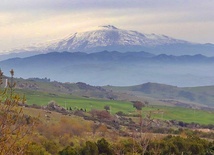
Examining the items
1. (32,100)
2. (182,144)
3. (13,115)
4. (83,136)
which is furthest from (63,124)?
(32,100)

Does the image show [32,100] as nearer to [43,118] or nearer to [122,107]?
[122,107]

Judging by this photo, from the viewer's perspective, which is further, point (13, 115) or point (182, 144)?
point (182, 144)

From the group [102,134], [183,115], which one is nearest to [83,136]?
[102,134]

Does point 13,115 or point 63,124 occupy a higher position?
point 13,115

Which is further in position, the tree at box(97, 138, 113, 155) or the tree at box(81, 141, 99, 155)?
the tree at box(97, 138, 113, 155)

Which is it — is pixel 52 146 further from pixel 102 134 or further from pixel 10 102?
pixel 10 102

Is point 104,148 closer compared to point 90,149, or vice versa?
point 90,149

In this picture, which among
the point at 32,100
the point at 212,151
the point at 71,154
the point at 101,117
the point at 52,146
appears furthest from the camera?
the point at 32,100

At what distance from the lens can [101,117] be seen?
286 feet

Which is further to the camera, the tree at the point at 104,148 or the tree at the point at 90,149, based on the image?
the tree at the point at 104,148

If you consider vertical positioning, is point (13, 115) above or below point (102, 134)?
above

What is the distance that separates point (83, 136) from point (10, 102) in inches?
1728

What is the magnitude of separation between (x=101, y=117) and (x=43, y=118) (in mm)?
20083

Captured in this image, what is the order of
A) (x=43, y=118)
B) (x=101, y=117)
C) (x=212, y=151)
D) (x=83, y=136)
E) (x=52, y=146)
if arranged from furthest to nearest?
(x=101, y=117)
(x=43, y=118)
(x=83, y=136)
(x=52, y=146)
(x=212, y=151)
